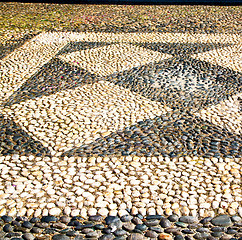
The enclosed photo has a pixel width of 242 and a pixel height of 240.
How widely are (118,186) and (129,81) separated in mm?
3498

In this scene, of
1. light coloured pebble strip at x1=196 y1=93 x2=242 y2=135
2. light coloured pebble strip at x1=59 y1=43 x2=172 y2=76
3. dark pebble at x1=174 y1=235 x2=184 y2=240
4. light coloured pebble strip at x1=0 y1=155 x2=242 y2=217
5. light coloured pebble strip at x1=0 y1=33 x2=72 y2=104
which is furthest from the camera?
light coloured pebble strip at x1=59 y1=43 x2=172 y2=76

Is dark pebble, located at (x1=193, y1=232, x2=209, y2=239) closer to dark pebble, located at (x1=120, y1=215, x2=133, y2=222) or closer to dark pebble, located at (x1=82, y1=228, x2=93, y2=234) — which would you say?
dark pebble, located at (x1=120, y1=215, x2=133, y2=222)

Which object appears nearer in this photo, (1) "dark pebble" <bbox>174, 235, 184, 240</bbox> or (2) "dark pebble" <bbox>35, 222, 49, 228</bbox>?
(1) "dark pebble" <bbox>174, 235, 184, 240</bbox>

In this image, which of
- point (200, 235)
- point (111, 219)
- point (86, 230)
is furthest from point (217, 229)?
point (86, 230)

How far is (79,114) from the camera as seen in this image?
223 inches

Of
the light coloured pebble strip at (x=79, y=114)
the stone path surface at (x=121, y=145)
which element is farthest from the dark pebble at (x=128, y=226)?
the light coloured pebble strip at (x=79, y=114)

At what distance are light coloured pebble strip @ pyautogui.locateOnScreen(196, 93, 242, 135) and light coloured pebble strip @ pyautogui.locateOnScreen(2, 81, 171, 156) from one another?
765 millimetres

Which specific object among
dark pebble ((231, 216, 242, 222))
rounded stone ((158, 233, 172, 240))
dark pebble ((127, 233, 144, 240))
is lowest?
dark pebble ((127, 233, 144, 240))

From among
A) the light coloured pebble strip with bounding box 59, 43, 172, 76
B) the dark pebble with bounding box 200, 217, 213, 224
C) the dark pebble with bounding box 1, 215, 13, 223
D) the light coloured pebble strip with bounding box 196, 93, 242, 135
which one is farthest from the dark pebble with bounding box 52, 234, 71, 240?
the light coloured pebble strip with bounding box 59, 43, 172, 76

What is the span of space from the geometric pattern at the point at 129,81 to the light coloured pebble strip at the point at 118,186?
290 millimetres

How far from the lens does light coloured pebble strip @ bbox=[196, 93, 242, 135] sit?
5.31 metres

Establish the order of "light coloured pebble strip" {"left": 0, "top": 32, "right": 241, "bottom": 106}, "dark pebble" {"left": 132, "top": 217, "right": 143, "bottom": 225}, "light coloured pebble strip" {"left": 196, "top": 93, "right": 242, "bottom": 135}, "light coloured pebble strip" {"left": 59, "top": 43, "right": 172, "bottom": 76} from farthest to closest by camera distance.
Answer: "light coloured pebble strip" {"left": 59, "top": 43, "right": 172, "bottom": 76} < "light coloured pebble strip" {"left": 0, "top": 32, "right": 241, "bottom": 106} < "light coloured pebble strip" {"left": 196, "top": 93, "right": 242, "bottom": 135} < "dark pebble" {"left": 132, "top": 217, "right": 143, "bottom": 225}

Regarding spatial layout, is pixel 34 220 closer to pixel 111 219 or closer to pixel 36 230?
pixel 36 230

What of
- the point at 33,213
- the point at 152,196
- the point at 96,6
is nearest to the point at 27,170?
the point at 33,213
